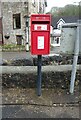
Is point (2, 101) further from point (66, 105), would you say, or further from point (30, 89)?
point (66, 105)

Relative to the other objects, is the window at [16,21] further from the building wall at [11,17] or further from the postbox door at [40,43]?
the postbox door at [40,43]

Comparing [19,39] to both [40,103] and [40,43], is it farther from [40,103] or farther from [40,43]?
[40,103]

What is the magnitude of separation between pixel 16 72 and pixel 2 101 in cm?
68

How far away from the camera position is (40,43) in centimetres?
401

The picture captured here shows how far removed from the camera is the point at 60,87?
446 cm

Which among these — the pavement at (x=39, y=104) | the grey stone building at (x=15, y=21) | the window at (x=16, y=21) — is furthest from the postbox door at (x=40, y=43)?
the window at (x=16, y=21)

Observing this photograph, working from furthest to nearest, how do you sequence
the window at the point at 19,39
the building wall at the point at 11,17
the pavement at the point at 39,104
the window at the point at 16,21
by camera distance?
the window at the point at 19,39 → the window at the point at 16,21 → the building wall at the point at 11,17 → the pavement at the point at 39,104

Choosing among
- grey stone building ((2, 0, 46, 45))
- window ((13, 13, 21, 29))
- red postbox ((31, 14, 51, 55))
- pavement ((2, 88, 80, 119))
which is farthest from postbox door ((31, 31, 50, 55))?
window ((13, 13, 21, 29))

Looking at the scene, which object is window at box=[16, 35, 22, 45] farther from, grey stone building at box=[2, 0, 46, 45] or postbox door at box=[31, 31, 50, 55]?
postbox door at box=[31, 31, 50, 55]

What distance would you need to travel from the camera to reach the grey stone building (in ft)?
72.9

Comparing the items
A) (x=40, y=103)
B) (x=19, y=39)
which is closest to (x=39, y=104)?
(x=40, y=103)

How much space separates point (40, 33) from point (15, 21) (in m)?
19.9

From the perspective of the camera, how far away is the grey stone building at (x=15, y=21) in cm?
2222

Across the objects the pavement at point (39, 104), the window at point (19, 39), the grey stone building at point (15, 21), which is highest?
the grey stone building at point (15, 21)
